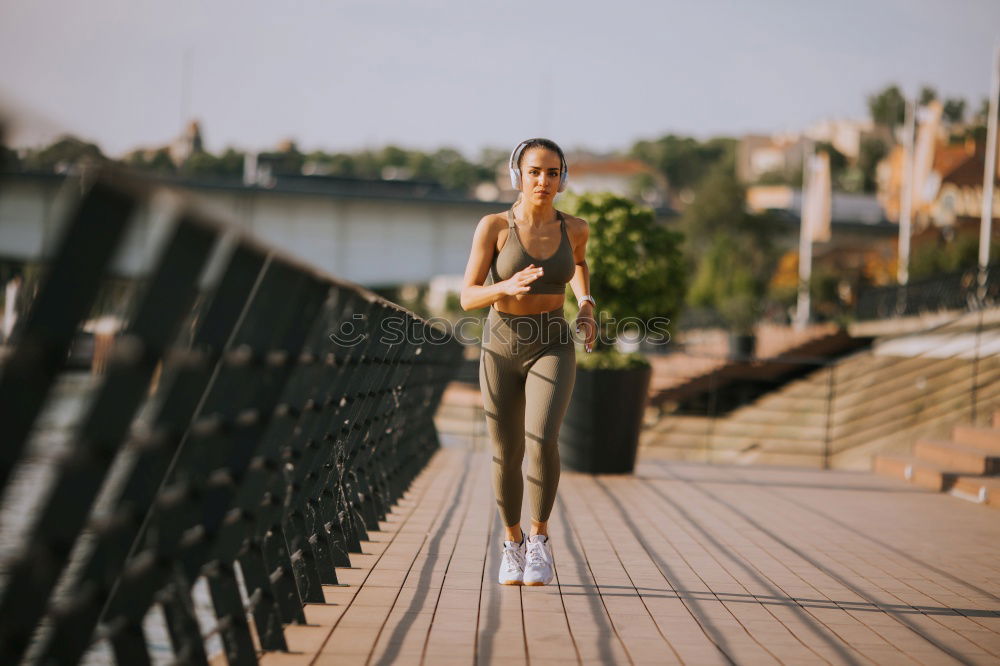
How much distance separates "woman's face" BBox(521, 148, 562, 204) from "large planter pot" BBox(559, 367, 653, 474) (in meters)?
5.20

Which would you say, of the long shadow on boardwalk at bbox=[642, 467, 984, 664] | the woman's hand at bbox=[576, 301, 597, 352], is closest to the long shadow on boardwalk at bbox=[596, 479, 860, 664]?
the long shadow on boardwalk at bbox=[642, 467, 984, 664]

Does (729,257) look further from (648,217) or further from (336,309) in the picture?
(336,309)

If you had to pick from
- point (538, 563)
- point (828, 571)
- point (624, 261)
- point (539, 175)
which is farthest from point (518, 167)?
point (624, 261)

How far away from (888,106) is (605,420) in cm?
13464

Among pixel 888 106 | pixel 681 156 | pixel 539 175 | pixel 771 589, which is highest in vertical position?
pixel 888 106

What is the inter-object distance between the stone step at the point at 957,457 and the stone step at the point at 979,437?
0.32ft

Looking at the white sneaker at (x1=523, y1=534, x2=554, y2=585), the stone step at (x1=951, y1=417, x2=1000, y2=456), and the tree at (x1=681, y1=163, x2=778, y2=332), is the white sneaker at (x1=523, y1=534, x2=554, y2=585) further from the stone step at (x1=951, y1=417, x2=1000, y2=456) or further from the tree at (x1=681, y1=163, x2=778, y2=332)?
the tree at (x1=681, y1=163, x2=778, y2=332)

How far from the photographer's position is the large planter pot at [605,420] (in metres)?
10.3

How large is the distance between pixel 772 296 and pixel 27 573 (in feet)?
187

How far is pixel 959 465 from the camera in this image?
420 inches

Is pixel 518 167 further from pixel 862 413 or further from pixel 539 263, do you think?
pixel 862 413

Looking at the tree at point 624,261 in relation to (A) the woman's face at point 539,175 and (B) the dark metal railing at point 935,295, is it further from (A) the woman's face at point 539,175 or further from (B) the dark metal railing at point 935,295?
(B) the dark metal railing at point 935,295

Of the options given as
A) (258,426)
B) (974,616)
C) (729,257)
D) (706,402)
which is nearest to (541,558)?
(974,616)

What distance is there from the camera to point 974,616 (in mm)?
4816
